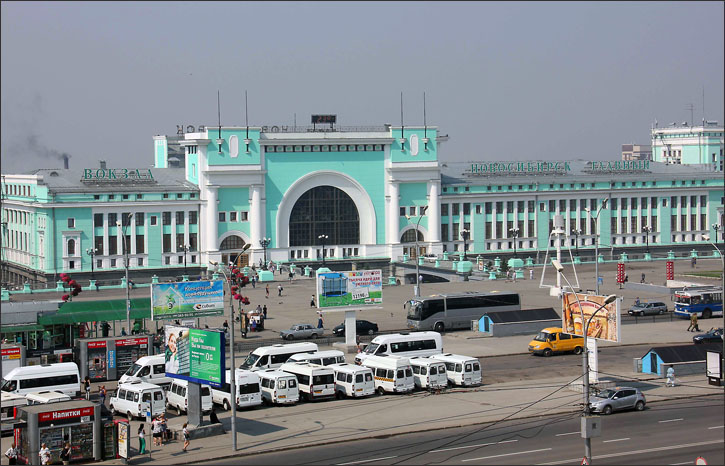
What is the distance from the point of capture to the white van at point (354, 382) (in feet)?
155

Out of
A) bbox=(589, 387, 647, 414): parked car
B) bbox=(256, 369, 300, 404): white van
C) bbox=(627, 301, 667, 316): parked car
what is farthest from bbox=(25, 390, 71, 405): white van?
bbox=(627, 301, 667, 316): parked car

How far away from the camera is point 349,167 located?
11088cm

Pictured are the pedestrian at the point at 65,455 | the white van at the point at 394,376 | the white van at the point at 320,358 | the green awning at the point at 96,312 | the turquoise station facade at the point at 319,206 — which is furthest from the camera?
the turquoise station facade at the point at 319,206

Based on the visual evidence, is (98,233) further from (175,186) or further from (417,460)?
(417,460)

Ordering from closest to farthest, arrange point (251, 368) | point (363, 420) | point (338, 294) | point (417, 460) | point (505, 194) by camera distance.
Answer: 1. point (417, 460)
2. point (363, 420)
3. point (251, 368)
4. point (338, 294)
5. point (505, 194)

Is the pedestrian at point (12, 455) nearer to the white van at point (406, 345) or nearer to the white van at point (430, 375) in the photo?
the white van at point (430, 375)

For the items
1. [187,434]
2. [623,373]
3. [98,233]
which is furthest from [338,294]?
[98,233]

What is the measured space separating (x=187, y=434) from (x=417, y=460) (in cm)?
896

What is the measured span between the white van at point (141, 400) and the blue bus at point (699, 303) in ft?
135

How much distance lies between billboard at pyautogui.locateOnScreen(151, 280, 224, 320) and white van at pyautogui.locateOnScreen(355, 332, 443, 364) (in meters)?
8.82

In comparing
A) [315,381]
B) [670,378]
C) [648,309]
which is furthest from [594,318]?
[648,309]

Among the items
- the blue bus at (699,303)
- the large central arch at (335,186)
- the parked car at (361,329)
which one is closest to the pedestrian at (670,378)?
the parked car at (361,329)

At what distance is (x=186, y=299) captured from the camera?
57531 mm

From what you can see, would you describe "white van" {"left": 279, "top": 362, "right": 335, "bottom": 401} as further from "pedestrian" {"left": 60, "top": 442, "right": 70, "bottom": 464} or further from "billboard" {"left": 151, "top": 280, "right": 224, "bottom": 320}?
"pedestrian" {"left": 60, "top": 442, "right": 70, "bottom": 464}
